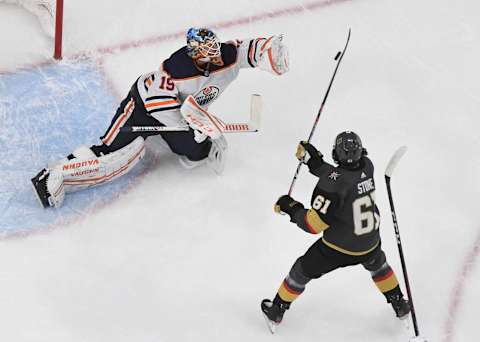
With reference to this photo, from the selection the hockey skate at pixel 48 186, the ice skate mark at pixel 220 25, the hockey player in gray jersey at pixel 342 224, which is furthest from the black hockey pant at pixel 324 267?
the ice skate mark at pixel 220 25

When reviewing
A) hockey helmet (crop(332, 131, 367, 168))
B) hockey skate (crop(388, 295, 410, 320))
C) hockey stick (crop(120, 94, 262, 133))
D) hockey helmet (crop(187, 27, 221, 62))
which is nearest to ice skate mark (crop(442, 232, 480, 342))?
hockey skate (crop(388, 295, 410, 320))

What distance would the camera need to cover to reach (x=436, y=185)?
430 cm

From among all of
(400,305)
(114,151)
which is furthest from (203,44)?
(400,305)

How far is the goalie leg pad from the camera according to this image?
4.10 metres

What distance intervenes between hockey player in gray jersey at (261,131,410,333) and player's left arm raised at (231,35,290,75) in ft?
1.99

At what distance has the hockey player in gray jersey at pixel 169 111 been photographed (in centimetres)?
398

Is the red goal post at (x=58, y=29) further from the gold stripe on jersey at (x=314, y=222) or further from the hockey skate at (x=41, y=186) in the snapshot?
the gold stripe on jersey at (x=314, y=222)

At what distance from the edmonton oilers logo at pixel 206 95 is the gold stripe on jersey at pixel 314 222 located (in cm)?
92

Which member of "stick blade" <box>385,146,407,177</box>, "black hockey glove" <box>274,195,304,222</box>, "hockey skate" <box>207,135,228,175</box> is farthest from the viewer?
"hockey skate" <box>207,135,228,175</box>

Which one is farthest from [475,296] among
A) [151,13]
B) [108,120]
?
[151,13]

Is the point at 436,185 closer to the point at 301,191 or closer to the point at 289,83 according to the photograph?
the point at 301,191

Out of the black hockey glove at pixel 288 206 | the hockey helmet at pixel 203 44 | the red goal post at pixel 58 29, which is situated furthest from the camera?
the red goal post at pixel 58 29

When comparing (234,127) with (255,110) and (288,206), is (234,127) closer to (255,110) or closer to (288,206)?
(255,110)

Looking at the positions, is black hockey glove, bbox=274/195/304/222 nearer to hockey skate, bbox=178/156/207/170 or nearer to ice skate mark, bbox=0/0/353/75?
hockey skate, bbox=178/156/207/170
